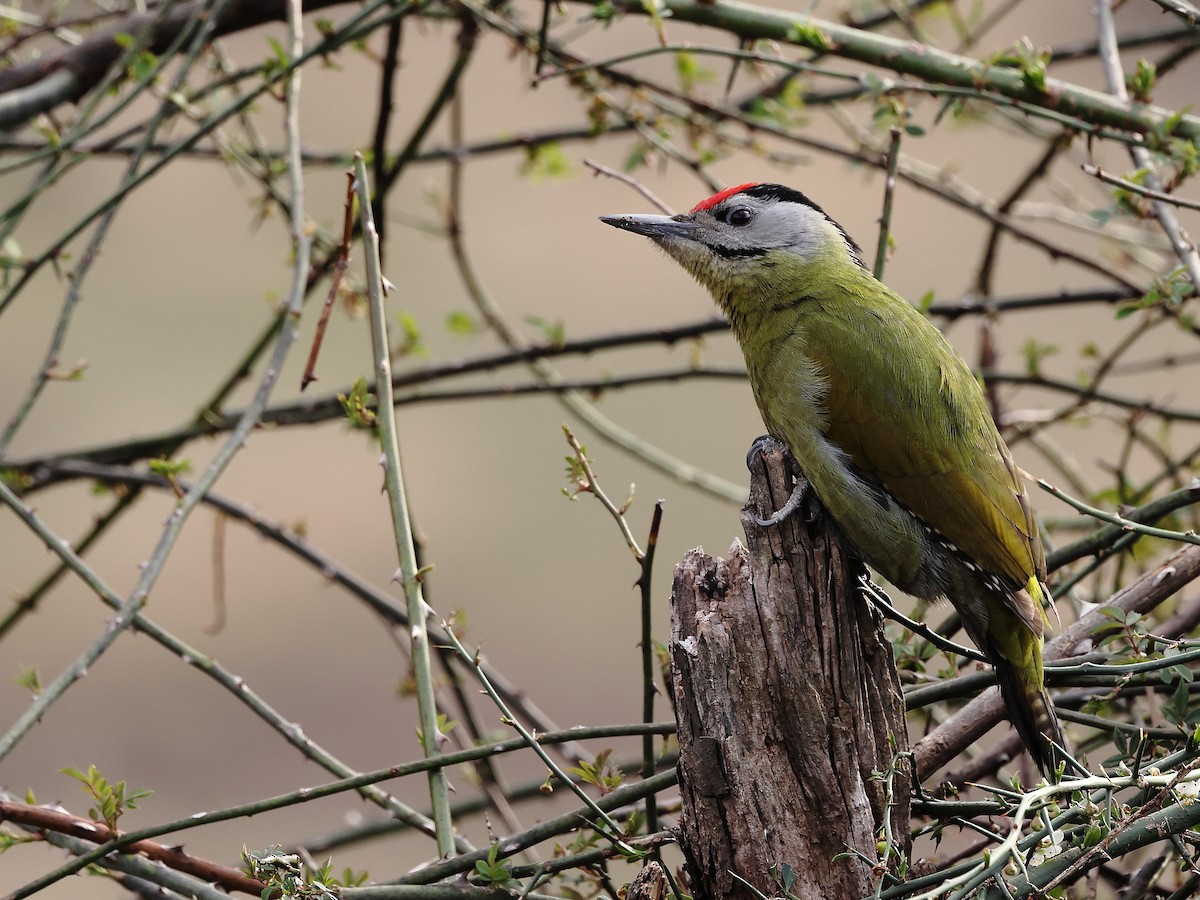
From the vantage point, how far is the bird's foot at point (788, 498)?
2547 mm

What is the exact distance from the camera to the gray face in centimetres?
377

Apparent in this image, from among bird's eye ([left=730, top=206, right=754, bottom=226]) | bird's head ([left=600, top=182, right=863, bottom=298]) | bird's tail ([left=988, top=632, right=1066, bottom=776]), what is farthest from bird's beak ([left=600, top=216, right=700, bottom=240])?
bird's tail ([left=988, top=632, right=1066, bottom=776])

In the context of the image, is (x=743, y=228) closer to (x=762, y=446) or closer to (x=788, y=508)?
(x=762, y=446)

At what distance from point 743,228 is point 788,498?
1284 mm

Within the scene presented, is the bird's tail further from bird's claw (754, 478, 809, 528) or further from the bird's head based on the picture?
the bird's head

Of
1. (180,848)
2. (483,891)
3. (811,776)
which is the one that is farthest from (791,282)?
(180,848)

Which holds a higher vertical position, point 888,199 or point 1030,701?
point 888,199

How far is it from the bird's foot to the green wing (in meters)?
0.15

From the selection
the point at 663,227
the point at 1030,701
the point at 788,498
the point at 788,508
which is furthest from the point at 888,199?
the point at 1030,701

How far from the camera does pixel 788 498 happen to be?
281 cm

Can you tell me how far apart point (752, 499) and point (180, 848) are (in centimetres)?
144

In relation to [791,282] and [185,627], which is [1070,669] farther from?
[185,627]

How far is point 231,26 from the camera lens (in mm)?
4184

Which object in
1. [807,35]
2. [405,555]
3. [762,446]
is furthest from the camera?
[807,35]
